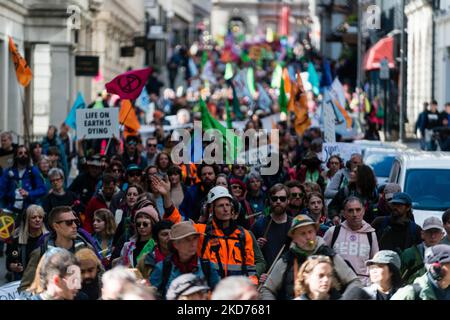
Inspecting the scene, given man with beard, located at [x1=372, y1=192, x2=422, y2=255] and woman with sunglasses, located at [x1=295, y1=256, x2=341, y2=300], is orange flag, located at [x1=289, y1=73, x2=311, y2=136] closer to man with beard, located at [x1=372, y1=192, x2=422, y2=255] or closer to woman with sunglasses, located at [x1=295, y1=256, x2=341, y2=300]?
man with beard, located at [x1=372, y1=192, x2=422, y2=255]

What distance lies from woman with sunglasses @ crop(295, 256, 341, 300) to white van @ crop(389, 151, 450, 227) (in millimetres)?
7244

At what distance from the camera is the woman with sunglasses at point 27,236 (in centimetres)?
1363

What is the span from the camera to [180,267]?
33.1 ft

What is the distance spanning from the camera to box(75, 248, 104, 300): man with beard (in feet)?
35.5

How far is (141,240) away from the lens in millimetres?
11945

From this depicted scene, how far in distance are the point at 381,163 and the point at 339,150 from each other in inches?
29.5

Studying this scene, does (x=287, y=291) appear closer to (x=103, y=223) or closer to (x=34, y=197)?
(x=103, y=223)

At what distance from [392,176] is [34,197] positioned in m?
4.16

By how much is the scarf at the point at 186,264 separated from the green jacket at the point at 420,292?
1417 millimetres

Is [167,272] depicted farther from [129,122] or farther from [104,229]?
[129,122]

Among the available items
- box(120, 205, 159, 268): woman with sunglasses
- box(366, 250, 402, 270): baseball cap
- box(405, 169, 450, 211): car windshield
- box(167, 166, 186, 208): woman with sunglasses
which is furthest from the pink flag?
box(366, 250, 402, 270): baseball cap

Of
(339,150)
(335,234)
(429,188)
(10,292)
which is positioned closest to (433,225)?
(335,234)

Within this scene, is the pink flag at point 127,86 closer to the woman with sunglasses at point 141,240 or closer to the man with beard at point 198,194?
the man with beard at point 198,194
